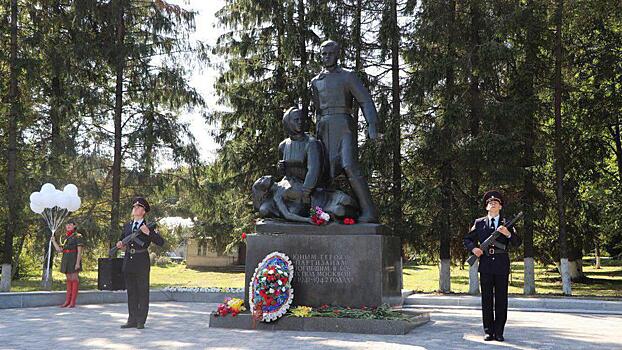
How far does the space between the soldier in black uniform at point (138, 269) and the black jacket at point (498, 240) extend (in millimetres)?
3758

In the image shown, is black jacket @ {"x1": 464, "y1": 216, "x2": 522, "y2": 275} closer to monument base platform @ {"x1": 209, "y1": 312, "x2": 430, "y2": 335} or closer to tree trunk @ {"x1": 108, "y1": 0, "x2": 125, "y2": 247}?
monument base platform @ {"x1": 209, "y1": 312, "x2": 430, "y2": 335}

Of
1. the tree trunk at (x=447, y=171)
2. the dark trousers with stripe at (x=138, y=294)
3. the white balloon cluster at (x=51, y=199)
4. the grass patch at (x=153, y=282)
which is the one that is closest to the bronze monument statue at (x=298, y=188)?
the dark trousers with stripe at (x=138, y=294)

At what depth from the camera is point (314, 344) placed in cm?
645

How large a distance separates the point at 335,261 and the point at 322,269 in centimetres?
21

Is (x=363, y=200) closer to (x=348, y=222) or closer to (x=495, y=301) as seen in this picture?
(x=348, y=222)

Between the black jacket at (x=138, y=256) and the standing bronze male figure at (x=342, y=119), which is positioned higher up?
the standing bronze male figure at (x=342, y=119)

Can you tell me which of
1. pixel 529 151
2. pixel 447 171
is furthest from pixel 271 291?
pixel 529 151

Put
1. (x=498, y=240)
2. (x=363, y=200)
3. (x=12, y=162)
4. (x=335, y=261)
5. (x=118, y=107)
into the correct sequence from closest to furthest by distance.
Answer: (x=498, y=240), (x=335, y=261), (x=363, y=200), (x=12, y=162), (x=118, y=107)

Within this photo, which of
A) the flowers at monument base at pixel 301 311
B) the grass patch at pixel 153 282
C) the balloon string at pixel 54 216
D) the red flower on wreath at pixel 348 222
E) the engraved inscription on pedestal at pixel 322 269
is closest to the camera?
the flowers at monument base at pixel 301 311

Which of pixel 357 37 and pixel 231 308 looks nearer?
pixel 231 308

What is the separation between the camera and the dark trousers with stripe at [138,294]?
303 inches

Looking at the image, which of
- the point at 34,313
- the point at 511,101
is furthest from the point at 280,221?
the point at 511,101

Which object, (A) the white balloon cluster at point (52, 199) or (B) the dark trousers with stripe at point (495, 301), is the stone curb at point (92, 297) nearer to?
(A) the white balloon cluster at point (52, 199)

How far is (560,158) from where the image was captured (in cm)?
1634
